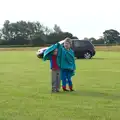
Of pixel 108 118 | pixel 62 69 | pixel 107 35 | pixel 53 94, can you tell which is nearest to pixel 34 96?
pixel 53 94

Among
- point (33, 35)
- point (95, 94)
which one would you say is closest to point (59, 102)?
point (95, 94)

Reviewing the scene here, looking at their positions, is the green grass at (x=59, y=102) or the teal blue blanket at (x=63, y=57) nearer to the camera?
the green grass at (x=59, y=102)

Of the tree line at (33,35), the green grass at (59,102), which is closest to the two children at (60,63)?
the green grass at (59,102)

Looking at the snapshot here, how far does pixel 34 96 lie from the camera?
1270cm

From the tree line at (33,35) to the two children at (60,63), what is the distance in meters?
92.2

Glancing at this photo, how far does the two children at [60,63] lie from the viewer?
13789 millimetres

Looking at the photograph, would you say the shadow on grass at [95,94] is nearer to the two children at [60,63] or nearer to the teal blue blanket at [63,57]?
the two children at [60,63]

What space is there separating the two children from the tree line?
92.2 meters

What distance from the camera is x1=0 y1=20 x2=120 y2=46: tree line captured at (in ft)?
369

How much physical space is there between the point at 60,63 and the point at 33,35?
109744mm

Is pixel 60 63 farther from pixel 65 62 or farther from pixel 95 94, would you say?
pixel 95 94

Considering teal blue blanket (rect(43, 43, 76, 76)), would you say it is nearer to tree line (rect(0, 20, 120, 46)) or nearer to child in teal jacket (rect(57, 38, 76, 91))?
child in teal jacket (rect(57, 38, 76, 91))

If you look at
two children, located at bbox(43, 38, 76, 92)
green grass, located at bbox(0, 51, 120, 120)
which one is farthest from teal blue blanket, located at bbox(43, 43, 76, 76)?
green grass, located at bbox(0, 51, 120, 120)

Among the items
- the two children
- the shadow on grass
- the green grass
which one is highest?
the two children
